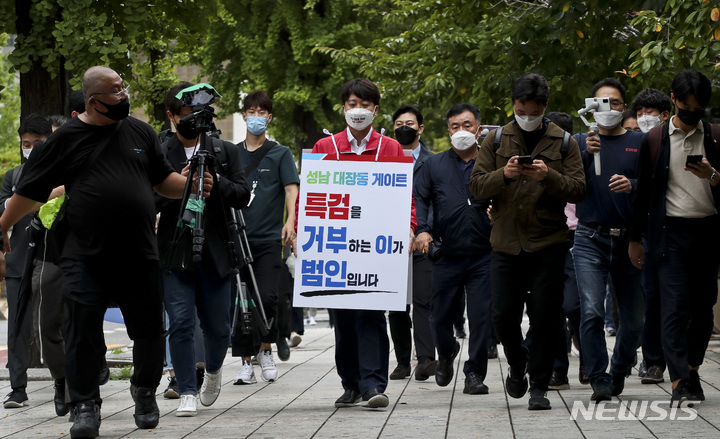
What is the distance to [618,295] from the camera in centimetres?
861

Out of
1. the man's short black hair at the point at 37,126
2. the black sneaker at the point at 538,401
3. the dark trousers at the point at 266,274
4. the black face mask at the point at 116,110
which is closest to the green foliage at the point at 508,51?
the dark trousers at the point at 266,274

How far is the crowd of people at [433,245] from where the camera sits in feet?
23.0

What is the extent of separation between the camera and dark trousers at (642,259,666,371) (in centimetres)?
847

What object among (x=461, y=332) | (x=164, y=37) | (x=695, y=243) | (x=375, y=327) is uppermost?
(x=164, y=37)

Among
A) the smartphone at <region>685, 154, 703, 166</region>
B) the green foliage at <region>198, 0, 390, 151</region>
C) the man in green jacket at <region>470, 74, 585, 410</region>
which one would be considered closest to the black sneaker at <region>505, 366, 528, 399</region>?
the man in green jacket at <region>470, 74, 585, 410</region>

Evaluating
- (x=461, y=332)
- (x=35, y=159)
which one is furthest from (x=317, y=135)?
(x=35, y=159)

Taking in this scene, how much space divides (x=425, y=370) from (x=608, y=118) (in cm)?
281

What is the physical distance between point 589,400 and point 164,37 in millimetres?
7699

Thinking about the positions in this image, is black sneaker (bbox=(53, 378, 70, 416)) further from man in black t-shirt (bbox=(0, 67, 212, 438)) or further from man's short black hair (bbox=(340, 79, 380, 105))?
man's short black hair (bbox=(340, 79, 380, 105))

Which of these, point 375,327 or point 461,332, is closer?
point 375,327

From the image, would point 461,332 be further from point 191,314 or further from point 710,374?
point 191,314

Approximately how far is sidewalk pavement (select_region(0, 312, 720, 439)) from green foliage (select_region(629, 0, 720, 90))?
2.77 metres

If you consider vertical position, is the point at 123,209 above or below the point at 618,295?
above

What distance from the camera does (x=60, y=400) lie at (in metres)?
8.33
